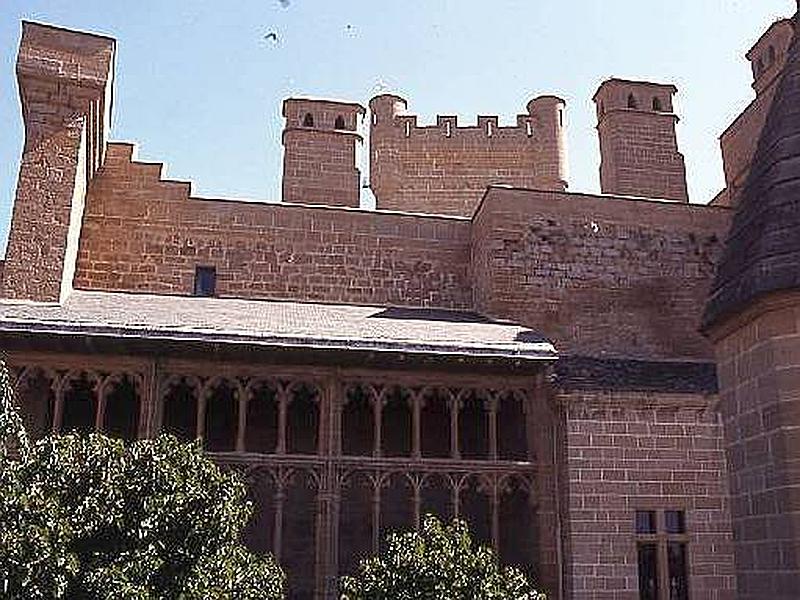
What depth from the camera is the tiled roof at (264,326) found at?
11.9 m

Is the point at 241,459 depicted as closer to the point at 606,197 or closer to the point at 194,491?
the point at 194,491

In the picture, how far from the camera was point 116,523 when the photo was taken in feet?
27.8

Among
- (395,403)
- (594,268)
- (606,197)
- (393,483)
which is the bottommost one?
(393,483)

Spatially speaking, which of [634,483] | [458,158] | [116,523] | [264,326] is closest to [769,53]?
[458,158]

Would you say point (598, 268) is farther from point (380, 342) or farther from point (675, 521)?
point (380, 342)

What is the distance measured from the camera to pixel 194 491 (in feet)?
28.8

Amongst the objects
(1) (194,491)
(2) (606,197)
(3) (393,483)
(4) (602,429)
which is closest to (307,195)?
(2) (606,197)

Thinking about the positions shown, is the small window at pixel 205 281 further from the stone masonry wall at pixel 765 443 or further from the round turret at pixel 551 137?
the stone masonry wall at pixel 765 443

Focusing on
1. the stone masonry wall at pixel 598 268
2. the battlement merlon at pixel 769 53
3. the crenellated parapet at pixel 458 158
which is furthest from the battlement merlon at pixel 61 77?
the battlement merlon at pixel 769 53

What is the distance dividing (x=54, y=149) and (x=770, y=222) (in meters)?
12.2

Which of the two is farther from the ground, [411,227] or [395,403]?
[411,227]

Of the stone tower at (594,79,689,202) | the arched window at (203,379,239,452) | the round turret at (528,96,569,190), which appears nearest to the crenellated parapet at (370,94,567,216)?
the round turret at (528,96,569,190)

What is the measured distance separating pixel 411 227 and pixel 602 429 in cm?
651

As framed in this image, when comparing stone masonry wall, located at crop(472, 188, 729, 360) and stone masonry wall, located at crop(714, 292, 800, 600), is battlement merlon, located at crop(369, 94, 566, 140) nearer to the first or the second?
stone masonry wall, located at crop(472, 188, 729, 360)
